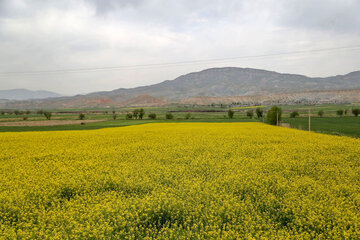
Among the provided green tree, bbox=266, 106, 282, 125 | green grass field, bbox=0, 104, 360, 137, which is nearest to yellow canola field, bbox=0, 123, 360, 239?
green grass field, bbox=0, 104, 360, 137

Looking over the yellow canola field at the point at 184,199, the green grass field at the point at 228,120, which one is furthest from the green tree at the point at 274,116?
the yellow canola field at the point at 184,199

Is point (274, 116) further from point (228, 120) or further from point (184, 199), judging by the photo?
point (184, 199)

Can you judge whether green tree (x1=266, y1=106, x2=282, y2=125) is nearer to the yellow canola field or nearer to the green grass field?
the green grass field

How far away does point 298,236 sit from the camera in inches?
224

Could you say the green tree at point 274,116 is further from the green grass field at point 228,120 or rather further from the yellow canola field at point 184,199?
the yellow canola field at point 184,199

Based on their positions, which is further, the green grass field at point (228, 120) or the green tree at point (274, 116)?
the green tree at point (274, 116)

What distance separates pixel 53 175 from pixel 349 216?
1187 centimetres

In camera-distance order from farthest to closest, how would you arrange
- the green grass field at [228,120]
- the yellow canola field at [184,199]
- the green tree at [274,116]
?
the green tree at [274,116]
the green grass field at [228,120]
the yellow canola field at [184,199]

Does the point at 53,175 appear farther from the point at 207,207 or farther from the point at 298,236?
the point at 298,236

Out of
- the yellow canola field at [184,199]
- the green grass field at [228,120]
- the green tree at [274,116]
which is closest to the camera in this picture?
the yellow canola field at [184,199]

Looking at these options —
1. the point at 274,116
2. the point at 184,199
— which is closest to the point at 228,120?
the point at 274,116

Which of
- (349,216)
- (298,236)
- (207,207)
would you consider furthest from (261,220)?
(349,216)

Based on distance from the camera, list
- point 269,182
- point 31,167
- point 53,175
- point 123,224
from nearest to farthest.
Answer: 1. point 123,224
2. point 269,182
3. point 53,175
4. point 31,167

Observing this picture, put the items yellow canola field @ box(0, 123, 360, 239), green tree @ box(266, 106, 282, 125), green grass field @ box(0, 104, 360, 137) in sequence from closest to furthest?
yellow canola field @ box(0, 123, 360, 239), green grass field @ box(0, 104, 360, 137), green tree @ box(266, 106, 282, 125)
